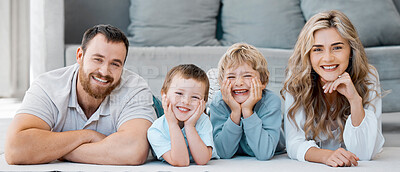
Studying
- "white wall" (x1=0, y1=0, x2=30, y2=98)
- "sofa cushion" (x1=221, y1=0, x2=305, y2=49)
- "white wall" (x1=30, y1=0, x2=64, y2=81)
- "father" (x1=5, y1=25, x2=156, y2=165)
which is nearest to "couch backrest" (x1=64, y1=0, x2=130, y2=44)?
"white wall" (x1=30, y1=0, x2=64, y2=81)

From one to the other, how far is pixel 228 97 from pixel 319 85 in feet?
1.28

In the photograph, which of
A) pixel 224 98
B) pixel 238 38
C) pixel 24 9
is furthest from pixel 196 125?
pixel 24 9

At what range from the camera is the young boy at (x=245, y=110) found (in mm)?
1537

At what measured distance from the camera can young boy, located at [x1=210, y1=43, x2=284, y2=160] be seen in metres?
1.54

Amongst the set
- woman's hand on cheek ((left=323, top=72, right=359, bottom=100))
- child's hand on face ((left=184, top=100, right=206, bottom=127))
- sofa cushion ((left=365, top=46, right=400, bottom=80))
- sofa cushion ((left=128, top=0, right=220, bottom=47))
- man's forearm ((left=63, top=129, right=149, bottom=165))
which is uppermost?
sofa cushion ((left=128, top=0, right=220, bottom=47))

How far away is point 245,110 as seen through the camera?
154 centimetres

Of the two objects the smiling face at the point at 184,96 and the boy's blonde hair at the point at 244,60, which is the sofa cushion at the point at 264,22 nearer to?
the boy's blonde hair at the point at 244,60

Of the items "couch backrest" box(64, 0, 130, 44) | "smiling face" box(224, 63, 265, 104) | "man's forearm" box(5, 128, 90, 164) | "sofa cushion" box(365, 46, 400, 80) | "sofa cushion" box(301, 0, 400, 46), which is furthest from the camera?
"couch backrest" box(64, 0, 130, 44)

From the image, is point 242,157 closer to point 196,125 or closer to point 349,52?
point 196,125

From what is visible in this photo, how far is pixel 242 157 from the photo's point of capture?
64.4 inches

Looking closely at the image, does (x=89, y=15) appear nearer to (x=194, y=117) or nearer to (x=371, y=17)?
(x=194, y=117)

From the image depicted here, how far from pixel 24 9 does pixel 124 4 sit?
1970 mm

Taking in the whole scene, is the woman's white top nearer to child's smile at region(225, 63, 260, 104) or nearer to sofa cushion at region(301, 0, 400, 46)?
child's smile at region(225, 63, 260, 104)

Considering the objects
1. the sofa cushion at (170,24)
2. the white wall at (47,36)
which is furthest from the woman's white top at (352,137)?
the white wall at (47,36)
